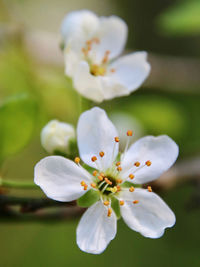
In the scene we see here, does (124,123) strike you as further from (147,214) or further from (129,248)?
(147,214)

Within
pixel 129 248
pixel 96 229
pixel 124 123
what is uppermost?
pixel 96 229

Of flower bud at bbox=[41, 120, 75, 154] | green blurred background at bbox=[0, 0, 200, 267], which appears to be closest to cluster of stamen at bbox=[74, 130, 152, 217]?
flower bud at bbox=[41, 120, 75, 154]

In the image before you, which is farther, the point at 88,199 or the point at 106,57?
the point at 106,57

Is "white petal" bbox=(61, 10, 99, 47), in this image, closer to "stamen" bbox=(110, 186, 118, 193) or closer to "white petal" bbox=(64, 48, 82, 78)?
"white petal" bbox=(64, 48, 82, 78)

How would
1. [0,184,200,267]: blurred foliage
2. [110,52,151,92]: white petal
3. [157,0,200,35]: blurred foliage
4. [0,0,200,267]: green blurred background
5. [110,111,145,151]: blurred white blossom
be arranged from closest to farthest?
[110,52,151,92]: white petal < [157,0,200,35]: blurred foliage < [0,0,200,267]: green blurred background < [110,111,145,151]: blurred white blossom < [0,184,200,267]: blurred foliage

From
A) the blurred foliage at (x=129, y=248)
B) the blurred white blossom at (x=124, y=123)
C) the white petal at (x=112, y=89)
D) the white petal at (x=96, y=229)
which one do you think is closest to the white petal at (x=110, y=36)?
the white petal at (x=112, y=89)

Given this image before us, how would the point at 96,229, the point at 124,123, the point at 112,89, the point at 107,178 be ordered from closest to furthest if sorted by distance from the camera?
the point at 96,229 → the point at 107,178 → the point at 112,89 → the point at 124,123

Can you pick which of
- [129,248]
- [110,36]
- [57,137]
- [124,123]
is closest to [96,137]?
[57,137]
